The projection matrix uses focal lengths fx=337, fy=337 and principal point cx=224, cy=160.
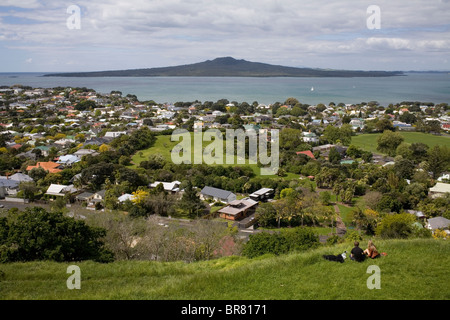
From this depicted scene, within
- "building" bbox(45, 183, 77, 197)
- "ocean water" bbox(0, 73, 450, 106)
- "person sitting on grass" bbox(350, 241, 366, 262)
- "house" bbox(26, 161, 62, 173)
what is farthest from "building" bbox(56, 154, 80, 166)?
"ocean water" bbox(0, 73, 450, 106)

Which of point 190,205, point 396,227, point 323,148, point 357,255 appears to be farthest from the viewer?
point 323,148

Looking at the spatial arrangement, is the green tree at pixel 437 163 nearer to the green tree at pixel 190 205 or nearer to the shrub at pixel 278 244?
the green tree at pixel 190 205

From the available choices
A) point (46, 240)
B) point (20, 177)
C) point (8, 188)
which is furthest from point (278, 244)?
point (20, 177)

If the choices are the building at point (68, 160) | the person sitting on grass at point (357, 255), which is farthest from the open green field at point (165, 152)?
the person sitting on grass at point (357, 255)

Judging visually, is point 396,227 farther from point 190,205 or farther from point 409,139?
point 409,139
